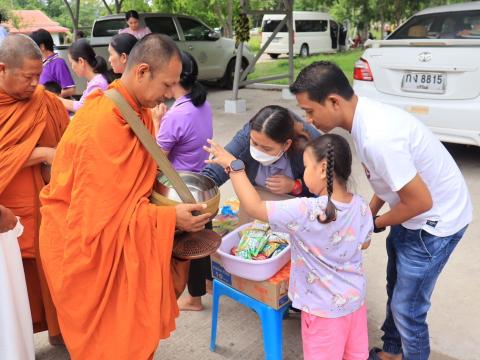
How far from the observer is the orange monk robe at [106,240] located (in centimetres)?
174

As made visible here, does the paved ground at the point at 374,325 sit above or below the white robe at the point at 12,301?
below

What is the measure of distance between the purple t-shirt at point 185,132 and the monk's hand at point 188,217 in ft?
3.52

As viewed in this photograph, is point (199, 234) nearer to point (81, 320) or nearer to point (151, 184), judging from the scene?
point (151, 184)

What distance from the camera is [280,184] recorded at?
238 cm

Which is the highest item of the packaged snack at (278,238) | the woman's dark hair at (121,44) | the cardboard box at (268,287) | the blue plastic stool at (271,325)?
the woman's dark hair at (121,44)

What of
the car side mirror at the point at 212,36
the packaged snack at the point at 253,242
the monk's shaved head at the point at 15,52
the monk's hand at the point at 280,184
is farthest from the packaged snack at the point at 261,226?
the car side mirror at the point at 212,36

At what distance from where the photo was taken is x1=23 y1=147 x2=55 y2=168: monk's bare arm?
2.22 metres

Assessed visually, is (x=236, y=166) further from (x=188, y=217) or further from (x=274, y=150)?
(x=274, y=150)

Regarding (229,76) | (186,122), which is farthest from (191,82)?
(229,76)

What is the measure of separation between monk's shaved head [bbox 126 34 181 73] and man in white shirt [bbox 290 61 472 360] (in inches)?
20.6

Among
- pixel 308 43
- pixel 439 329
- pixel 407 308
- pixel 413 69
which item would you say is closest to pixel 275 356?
pixel 407 308

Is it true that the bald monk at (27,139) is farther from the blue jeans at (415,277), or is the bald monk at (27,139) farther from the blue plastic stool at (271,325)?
the blue jeans at (415,277)

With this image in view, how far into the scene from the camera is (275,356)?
2.19 m

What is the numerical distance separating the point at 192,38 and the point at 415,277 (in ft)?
30.3
